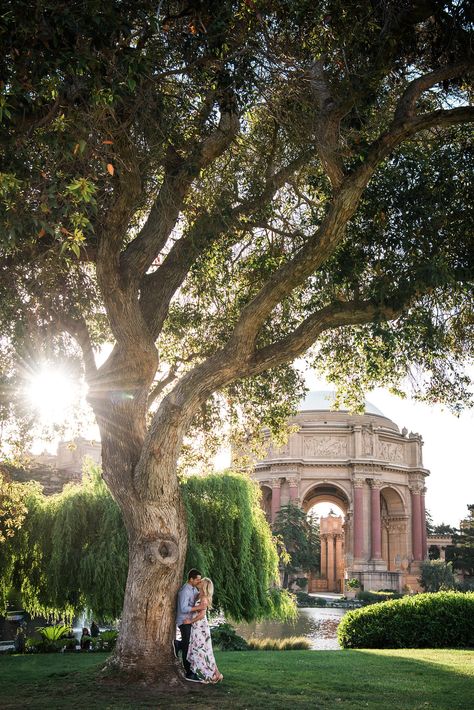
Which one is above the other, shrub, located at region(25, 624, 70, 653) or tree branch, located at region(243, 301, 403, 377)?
tree branch, located at region(243, 301, 403, 377)

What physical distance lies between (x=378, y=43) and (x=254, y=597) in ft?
42.0

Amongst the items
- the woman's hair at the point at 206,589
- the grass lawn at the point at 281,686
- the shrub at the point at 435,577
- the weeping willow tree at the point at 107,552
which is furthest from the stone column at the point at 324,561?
the woman's hair at the point at 206,589

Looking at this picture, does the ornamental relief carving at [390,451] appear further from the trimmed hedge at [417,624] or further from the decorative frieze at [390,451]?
the trimmed hedge at [417,624]

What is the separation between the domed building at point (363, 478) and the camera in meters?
51.2

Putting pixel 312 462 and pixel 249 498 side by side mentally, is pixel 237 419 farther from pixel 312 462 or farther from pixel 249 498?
pixel 312 462

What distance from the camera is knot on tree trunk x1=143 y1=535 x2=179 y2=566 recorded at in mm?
7520

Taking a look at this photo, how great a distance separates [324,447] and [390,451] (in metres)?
5.83

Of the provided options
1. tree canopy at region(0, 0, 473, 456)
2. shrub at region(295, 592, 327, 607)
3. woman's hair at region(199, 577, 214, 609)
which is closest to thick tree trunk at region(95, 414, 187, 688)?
woman's hair at region(199, 577, 214, 609)

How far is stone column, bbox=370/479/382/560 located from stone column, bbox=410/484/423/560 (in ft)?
15.0

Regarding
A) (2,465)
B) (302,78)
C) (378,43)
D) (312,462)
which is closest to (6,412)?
(2,465)

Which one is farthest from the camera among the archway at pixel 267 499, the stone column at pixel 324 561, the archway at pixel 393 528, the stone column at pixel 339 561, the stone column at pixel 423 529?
the stone column at pixel 324 561

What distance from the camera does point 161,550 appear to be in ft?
25.0

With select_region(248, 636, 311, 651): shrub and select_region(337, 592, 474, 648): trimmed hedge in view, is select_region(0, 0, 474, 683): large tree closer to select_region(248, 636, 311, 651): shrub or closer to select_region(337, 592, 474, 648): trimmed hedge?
select_region(337, 592, 474, 648): trimmed hedge

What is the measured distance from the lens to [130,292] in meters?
8.07
